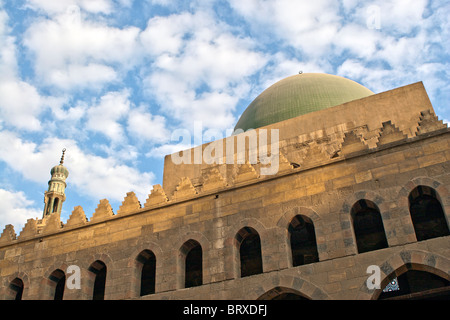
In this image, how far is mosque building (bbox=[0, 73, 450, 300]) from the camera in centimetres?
1245

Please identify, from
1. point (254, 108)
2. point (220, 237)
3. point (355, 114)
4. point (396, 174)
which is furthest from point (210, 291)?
point (254, 108)

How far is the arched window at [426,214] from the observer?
1281 centimetres

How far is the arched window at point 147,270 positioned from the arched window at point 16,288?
16.1ft

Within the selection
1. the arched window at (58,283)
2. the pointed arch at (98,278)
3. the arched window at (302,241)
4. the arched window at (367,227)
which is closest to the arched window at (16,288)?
the arched window at (58,283)

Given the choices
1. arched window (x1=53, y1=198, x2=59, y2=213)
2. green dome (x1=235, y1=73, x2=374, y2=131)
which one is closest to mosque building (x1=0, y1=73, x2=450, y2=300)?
green dome (x1=235, y1=73, x2=374, y2=131)

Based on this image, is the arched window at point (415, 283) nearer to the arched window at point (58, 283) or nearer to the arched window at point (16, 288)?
the arched window at point (58, 283)

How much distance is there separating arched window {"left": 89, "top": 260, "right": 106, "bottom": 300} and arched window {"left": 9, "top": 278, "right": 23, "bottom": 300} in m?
3.09

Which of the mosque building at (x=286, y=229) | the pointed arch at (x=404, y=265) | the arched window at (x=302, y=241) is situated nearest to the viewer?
the pointed arch at (x=404, y=265)

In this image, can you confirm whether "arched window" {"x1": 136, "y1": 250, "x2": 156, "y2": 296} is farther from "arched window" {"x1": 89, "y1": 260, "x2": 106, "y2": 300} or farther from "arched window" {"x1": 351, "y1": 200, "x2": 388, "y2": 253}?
"arched window" {"x1": 351, "y1": 200, "x2": 388, "y2": 253}

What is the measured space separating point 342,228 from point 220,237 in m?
3.74

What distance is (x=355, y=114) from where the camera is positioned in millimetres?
18594

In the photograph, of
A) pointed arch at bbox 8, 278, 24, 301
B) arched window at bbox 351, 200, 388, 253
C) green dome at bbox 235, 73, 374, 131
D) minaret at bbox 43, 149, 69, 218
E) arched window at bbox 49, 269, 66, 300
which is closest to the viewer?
arched window at bbox 351, 200, 388, 253

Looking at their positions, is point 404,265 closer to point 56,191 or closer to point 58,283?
point 58,283
